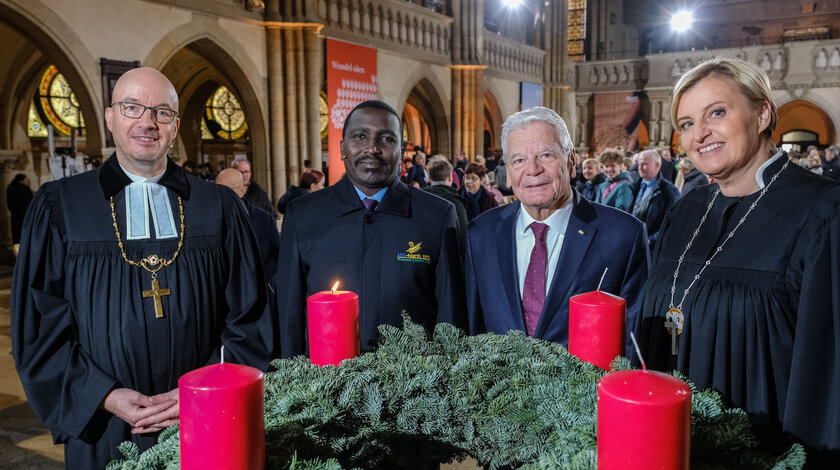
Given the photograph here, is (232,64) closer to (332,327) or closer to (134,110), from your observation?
(134,110)

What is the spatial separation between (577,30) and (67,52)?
69.5 feet

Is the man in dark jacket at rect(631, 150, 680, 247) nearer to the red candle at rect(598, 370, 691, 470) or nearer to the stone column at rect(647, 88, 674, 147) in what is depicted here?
the red candle at rect(598, 370, 691, 470)

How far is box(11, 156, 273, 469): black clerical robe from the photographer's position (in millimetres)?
1768

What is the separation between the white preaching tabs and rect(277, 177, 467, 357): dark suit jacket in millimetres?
486

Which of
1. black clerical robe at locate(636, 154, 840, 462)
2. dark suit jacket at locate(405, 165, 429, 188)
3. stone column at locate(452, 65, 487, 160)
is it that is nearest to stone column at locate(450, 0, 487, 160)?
stone column at locate(452, 65, 487, 160)

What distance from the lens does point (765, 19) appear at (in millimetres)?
23047

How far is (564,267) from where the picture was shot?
1883 mm

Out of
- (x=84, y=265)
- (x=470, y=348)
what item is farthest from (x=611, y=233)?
(x=84, y=265)

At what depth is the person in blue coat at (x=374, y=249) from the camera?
7.20 ft

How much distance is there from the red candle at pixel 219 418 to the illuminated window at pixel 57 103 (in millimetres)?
13962

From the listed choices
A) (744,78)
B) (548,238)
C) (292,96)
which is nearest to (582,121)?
(292,96)

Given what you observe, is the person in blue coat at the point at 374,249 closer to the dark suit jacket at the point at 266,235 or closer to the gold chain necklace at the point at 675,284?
the gold chain necklace at the point at 675,284

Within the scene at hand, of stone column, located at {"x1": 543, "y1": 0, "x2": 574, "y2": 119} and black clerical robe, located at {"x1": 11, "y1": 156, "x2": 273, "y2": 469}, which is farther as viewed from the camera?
stone column, located at {"x1": 543, "y1": 0, "x2": 574, "y2": 119}

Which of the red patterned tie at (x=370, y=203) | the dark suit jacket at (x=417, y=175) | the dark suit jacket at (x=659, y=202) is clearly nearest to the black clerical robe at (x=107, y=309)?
the red patterned tie at (x=370, y=203)
